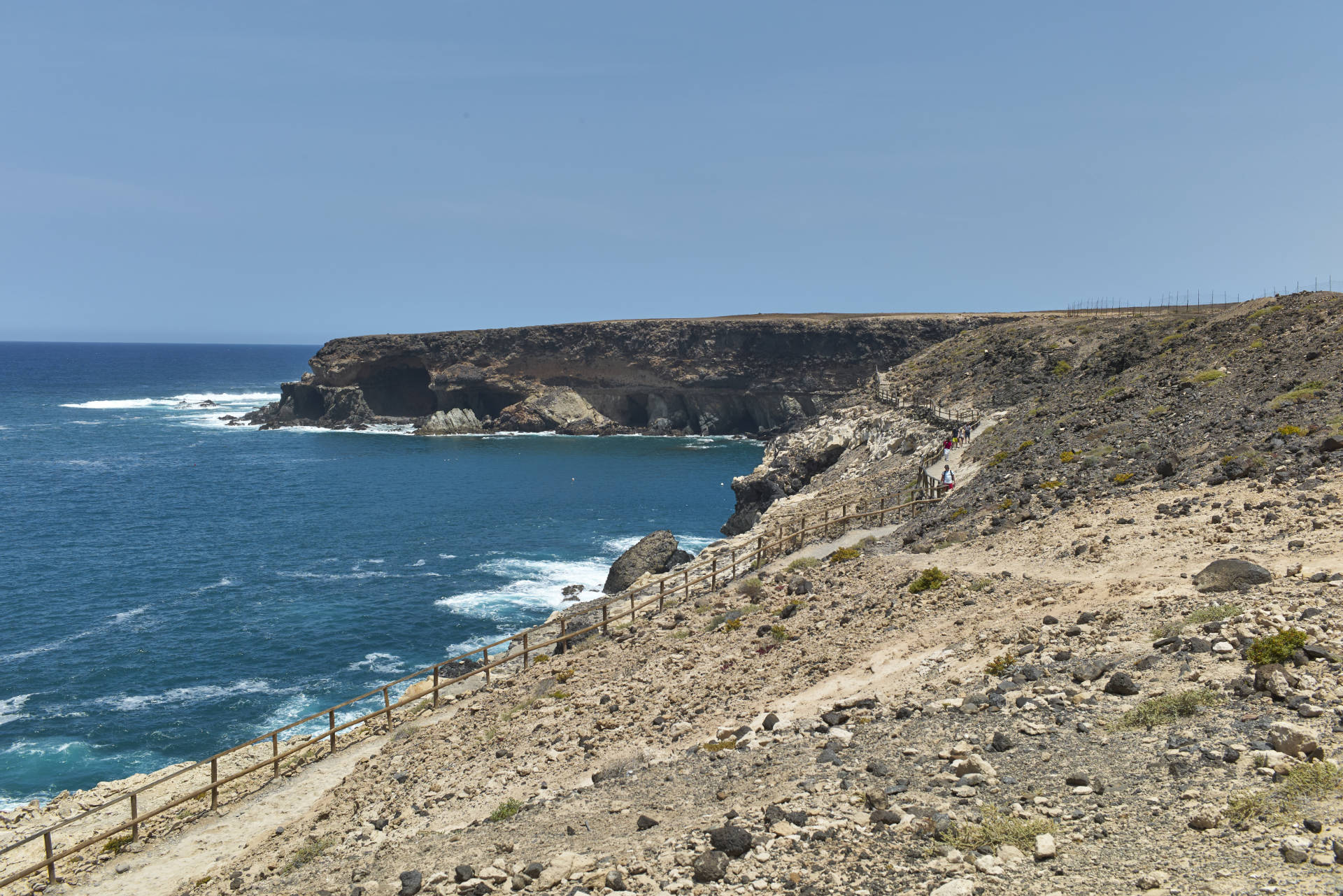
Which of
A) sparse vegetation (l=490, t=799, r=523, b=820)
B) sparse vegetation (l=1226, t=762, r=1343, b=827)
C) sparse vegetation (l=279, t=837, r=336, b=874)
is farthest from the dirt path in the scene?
sparse vegetation (l=1226, t=762, r=1343, b=827)

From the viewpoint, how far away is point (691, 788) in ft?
42.8

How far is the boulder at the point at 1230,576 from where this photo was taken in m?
15.0

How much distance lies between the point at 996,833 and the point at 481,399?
4965 inches

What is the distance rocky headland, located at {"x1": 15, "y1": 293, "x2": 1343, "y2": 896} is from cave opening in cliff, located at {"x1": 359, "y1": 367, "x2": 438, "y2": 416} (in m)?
116

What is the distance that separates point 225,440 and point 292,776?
10069 cm

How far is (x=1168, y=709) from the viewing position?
11438 millimetres

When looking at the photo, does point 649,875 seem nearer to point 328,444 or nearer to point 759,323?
point 328,444

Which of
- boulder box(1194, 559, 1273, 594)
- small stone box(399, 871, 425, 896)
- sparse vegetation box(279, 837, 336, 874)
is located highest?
boulder box(1194, 559, 1273, 594)

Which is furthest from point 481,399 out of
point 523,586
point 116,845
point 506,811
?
point 506,811

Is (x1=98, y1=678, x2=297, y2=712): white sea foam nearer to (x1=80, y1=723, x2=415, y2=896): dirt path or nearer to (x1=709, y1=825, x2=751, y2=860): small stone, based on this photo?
(x1=80, y1=723, x2=415, y2=896): dirt path

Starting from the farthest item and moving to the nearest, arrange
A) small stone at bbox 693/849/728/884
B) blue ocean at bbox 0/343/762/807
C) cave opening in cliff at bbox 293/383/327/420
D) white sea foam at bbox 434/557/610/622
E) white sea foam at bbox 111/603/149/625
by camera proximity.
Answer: cave opening in cliff at bbox 293/383/327/420
white sea foam at bbox 434/557/610/622
white sea foam at bbox 111/603/149/625
blue ocean at bbox 0/343/762/807
small stone at bbox 693/849/728/884

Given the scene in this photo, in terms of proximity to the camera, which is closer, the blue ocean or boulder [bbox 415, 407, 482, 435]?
the blue ocean

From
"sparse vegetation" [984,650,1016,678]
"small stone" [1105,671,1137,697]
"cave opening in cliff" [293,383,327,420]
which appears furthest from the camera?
"cave opening in cliff" [293,383,327,420]

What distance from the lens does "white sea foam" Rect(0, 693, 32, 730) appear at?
31.1 meters
